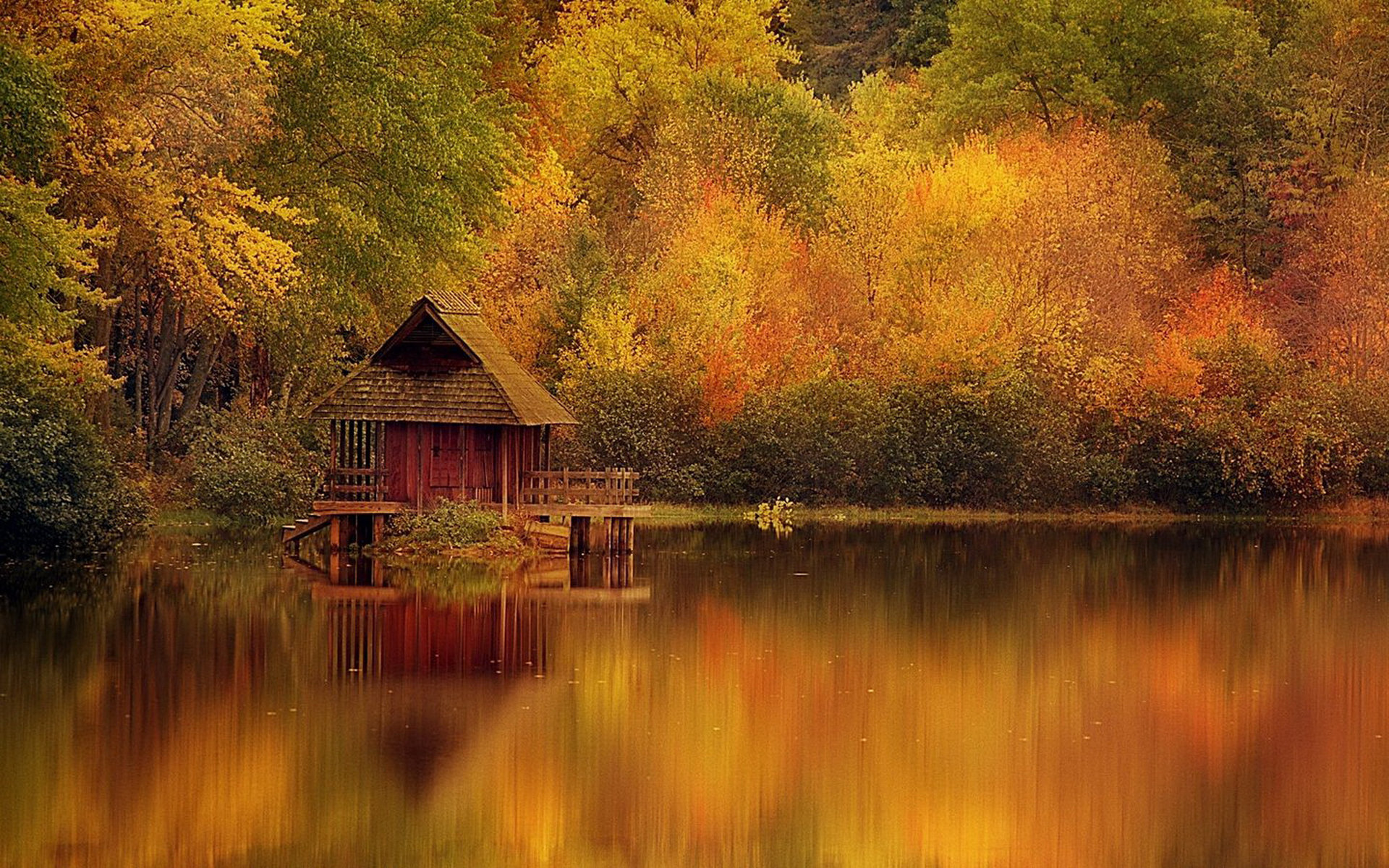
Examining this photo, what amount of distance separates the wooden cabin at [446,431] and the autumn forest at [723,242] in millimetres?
4591

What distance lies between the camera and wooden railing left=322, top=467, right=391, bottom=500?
40406mm

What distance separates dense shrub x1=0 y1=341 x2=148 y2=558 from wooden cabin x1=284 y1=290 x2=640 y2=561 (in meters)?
3.80

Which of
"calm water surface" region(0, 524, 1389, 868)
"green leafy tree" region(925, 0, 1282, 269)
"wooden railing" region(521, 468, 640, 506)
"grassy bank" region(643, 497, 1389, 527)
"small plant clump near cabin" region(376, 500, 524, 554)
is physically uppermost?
"green leafy tree" region(925, 0, 1282, 269)

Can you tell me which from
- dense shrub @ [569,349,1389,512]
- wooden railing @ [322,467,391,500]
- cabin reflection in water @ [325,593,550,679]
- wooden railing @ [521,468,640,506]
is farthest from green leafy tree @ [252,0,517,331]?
cabin reflection in water @ [325,593,550,679]

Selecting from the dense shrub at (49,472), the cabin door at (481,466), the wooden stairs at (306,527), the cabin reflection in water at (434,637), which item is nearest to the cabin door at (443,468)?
the cabin door at (481,466)

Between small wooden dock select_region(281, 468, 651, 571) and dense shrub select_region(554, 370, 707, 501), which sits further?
dense shrub select_region(554, 370, 707, 501)

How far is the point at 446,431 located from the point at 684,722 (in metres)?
19.6

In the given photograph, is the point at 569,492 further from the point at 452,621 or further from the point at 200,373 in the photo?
the point at 200,373

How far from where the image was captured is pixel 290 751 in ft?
65.8

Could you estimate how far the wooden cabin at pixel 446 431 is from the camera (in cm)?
4025

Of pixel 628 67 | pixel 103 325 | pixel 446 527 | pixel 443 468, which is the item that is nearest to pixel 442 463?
pixel 443 468

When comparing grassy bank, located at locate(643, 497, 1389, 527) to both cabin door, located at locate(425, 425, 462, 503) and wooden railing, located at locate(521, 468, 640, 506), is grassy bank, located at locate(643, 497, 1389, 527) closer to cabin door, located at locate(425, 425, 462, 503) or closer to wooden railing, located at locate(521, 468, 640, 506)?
wooden railing, located at locate(521, 468, 640, 506)

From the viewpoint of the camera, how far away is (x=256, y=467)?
1864 inches

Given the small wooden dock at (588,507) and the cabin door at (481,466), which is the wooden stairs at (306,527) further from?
the small wooden dock at (588,507)
